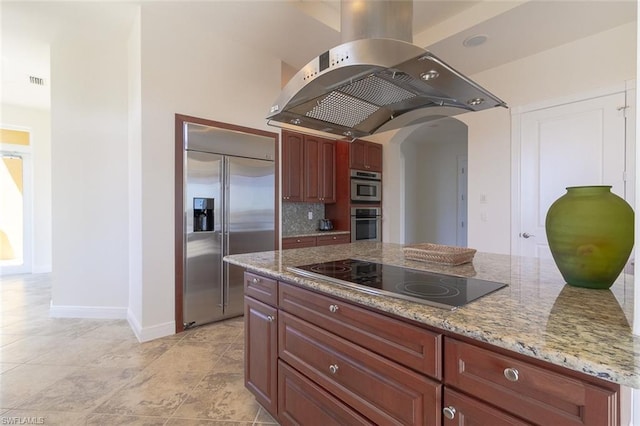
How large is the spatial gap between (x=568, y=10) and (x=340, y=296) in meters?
3.11

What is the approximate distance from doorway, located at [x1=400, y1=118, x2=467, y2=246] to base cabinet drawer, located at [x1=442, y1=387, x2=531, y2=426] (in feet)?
19.2

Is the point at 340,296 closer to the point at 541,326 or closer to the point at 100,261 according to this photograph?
the point at 541,326

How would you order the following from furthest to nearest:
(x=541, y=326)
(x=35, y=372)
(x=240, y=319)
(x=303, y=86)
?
(x=240, y=319)
(x=35, y=372)
(x=303, y=86)
(x=541, y=326)

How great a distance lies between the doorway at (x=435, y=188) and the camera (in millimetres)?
6523

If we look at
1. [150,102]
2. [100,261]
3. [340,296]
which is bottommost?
[100,261]

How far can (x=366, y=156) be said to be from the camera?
4.65 metres

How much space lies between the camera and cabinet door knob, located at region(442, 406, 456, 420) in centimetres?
85

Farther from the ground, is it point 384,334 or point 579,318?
point 579,318

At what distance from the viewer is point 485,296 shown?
106cm

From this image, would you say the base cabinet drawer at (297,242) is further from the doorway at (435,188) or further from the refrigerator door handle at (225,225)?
the doorway at (435,188)

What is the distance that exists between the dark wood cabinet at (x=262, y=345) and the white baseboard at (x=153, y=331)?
1447mm

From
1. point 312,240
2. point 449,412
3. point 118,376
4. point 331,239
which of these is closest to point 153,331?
point 118,376

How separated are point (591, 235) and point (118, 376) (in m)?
2.85

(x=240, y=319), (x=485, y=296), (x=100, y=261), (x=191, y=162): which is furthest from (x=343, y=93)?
(x=100, y=261)
